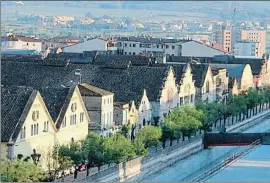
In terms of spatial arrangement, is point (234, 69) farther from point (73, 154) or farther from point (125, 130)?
point (73, 154)

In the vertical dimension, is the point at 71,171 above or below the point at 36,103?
below

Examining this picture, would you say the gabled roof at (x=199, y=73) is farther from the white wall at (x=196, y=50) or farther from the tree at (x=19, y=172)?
the tree at (x=19, y=172)

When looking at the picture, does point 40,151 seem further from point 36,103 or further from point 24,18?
point 24,18

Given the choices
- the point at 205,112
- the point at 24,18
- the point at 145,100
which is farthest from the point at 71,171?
the point at 24,18

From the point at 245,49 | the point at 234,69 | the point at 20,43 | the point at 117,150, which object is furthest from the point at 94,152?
the point at 245,49

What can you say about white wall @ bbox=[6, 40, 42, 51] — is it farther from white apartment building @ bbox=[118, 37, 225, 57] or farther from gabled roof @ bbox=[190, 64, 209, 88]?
gabled roof @ bbox=[190, 64, 209, 88]

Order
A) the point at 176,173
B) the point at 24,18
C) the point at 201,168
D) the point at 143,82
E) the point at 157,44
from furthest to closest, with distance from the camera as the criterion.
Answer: the point at 24,18 → the point at 157,44 → the point at 143,82 → the point at 201,168 → the point at 176,173

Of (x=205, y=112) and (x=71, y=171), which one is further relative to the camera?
(x=205, y=112)
